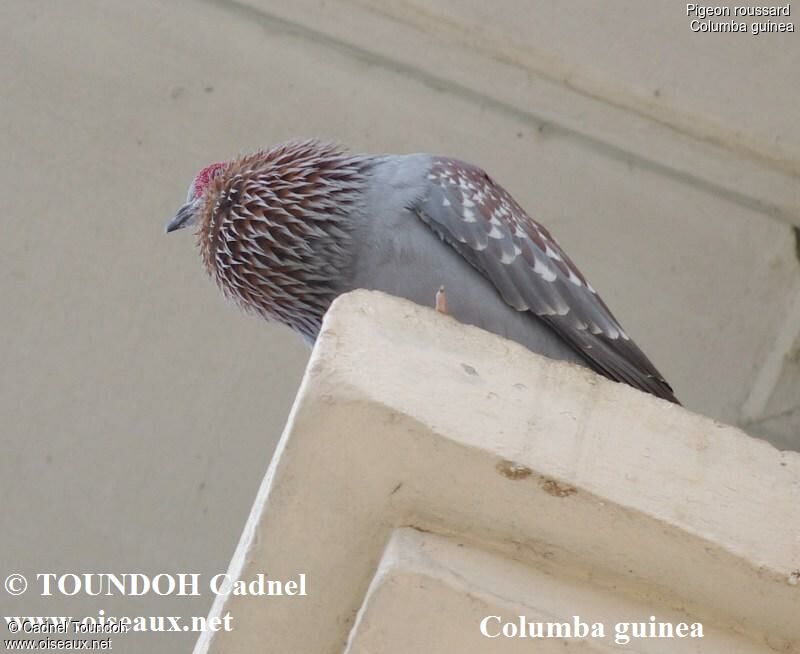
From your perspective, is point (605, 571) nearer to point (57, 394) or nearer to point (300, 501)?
point (300, 501)

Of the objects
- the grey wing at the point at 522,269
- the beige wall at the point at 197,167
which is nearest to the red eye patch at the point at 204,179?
the grey wing at the point at 522,269

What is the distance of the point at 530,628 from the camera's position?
1.23 meters

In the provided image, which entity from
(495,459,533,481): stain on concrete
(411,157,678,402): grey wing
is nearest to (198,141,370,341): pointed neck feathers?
(411,157,678,402): grey wing

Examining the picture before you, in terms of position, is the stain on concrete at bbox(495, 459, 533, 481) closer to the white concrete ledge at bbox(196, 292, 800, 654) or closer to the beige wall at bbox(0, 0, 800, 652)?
the white concrete ledge at bbox(196, 292, 800, 654)

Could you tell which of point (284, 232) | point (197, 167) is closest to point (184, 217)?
point (284, 232)

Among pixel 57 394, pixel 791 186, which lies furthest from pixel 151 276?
pixel 791 186

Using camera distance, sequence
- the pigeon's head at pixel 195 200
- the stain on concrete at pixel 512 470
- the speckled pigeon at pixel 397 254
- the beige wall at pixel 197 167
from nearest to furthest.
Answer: the stain on concrete at pixel 512 470 → the speckled pigeon at pixel 397 254 → the pigeon's head at pixel 195 200 → the beige wall at pixel 197 167

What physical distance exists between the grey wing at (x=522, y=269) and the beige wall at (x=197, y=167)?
0.72 metres

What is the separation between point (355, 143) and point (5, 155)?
0.66 meters

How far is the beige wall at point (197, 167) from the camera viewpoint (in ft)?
8.45

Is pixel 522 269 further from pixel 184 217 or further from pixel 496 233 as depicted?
pixel 184 217

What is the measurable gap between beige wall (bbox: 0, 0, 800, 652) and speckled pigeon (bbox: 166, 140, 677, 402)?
73cm

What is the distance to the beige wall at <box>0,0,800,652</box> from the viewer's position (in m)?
2.57

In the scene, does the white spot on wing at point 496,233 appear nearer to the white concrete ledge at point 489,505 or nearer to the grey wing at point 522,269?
the grey wing at point 522,269
